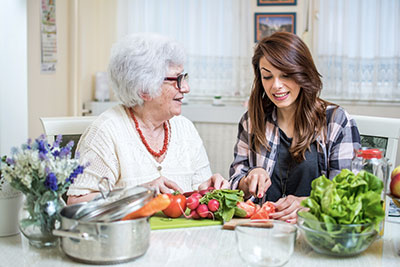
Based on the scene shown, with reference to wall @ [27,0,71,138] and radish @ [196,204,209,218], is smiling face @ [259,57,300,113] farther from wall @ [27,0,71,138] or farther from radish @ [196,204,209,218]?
wall @ [27,0,71,138]

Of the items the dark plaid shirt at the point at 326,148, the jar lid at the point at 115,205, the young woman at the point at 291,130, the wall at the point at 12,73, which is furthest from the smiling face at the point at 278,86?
the wall at the point at 12,73

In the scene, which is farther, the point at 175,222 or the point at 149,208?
the point at 175,222

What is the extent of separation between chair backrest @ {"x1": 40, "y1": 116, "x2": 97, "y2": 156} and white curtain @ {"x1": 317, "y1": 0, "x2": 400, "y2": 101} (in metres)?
2.29

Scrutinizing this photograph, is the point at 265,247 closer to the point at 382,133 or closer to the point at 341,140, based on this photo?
the point at 341,140

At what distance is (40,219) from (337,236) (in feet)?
2.33

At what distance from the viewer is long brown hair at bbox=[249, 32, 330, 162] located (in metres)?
1.93

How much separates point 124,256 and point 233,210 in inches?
16.9

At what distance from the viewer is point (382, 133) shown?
2.00 meters

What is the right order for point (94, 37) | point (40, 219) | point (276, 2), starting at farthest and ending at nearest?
point (94, 37)
point (276, 2)
point (40, 219)

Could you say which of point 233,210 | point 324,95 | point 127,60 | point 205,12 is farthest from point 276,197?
point 205,12

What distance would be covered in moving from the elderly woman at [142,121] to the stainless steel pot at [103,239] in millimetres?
661

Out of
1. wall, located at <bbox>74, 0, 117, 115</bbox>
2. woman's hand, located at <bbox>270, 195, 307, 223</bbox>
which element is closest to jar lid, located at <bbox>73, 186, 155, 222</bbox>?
woman's hand, located at <bbox>270, 195, 307, 223</bbox>

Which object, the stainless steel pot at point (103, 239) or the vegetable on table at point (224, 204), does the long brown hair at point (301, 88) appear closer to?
the vegetable on table at point (224, 204)

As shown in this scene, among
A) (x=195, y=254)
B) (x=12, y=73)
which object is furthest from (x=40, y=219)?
(x=12, y=73)
